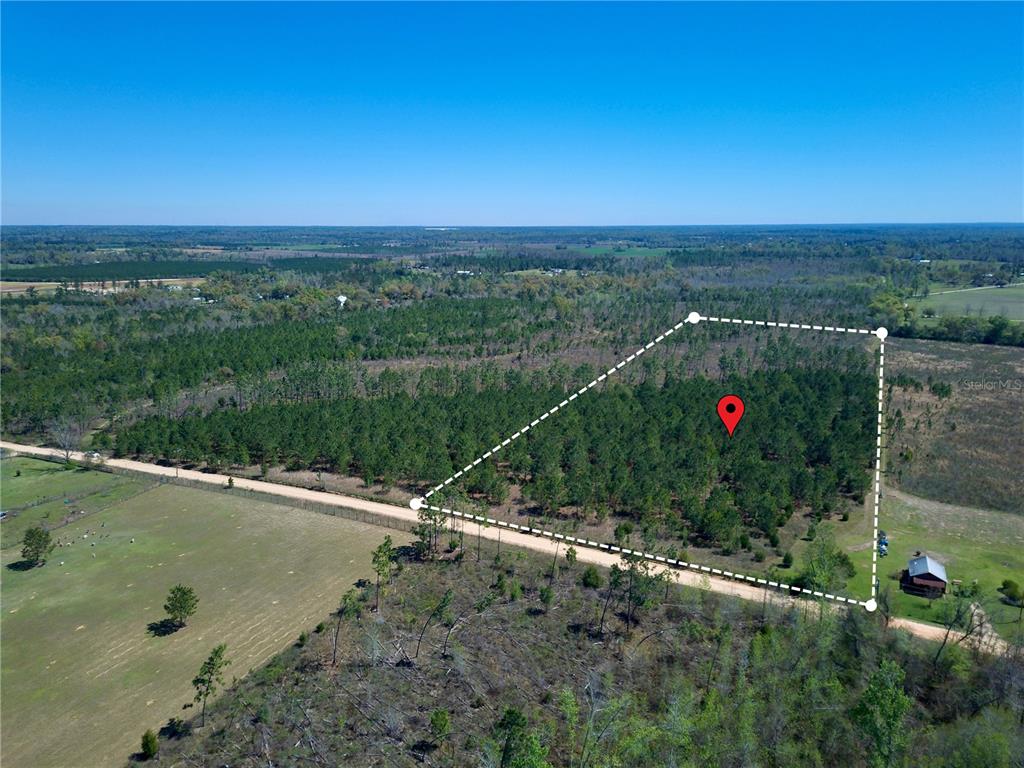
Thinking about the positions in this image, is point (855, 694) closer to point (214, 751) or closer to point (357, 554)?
point (214, 751)

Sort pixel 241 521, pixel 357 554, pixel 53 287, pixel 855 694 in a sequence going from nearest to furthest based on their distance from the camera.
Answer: pixel 855 694
pixel 357 554
pixel 241 521
pixel 53 287

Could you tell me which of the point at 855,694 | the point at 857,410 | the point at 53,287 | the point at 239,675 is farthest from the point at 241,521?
the point at 53,287

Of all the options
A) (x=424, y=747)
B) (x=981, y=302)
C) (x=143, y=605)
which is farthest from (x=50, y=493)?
(x=981, y=302)

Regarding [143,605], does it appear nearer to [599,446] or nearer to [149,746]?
[149,746]

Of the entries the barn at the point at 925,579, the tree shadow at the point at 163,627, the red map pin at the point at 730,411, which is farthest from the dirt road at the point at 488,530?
the red map pin at the point at 730,411

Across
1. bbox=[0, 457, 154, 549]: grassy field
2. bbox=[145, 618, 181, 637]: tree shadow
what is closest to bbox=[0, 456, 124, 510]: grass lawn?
bbox=[0, 457, 154, 549]: grassy field

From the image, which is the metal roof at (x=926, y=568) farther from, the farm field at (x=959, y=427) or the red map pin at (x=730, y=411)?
the red map pin at (x=730, y=411)
